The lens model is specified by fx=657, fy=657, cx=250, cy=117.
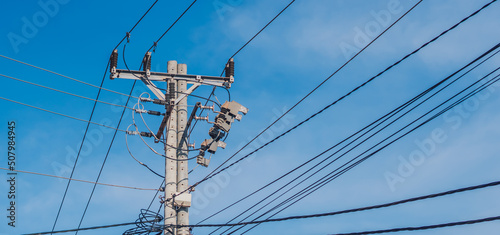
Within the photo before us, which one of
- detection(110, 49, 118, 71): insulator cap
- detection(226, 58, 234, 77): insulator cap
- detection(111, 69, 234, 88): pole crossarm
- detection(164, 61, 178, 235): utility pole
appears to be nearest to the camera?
detection(164, 61, 178, 235): utility pole

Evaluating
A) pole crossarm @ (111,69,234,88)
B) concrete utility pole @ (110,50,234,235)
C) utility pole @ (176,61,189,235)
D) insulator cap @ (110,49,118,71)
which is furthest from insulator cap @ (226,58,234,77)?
insulator cap @ (110,49,118,71)

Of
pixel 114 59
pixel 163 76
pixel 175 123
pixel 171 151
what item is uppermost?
pixel 114 59

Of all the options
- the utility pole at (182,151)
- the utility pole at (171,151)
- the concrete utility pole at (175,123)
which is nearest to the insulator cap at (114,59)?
the concrete utility pole at (175,123)

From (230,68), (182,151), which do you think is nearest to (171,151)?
(182,151)

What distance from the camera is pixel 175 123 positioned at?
1346 centimetres

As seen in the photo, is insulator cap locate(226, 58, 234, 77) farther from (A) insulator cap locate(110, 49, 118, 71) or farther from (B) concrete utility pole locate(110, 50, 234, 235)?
(A) insulator cap locate(110, 49, 118, 71)

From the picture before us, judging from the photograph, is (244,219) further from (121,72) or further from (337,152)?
(121,72)

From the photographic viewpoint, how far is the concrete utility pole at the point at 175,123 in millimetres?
12758

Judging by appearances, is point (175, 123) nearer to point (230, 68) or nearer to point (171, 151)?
point (171, 151)

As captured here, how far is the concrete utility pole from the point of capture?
41.9 feet

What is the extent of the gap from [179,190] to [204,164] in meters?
0.88

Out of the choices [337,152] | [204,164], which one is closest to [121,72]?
[204,164]

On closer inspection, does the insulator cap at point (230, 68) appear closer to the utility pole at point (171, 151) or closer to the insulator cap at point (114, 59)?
the utility pole at point (171, 151)

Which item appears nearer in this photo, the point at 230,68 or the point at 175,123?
the point at 175,123
